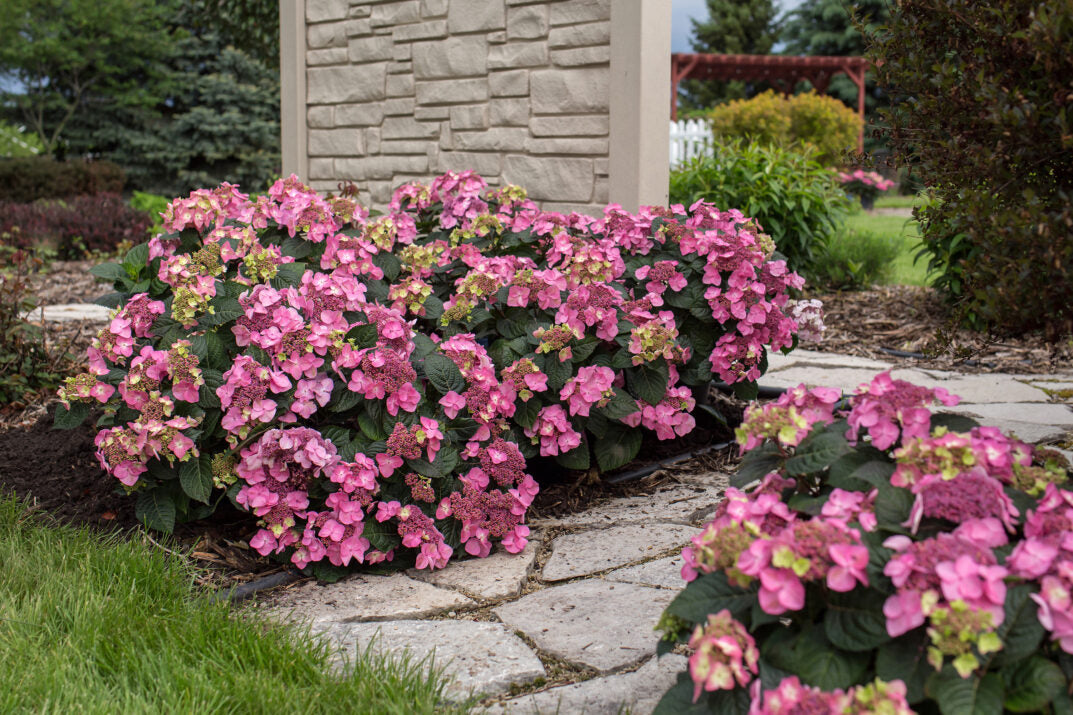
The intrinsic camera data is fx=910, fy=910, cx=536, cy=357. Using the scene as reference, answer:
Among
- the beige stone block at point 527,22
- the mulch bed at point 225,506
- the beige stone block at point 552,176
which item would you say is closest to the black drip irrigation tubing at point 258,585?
the mulch bed at point 225,506

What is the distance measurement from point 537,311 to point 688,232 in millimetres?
545

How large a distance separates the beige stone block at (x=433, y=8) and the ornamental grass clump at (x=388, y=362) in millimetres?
2044

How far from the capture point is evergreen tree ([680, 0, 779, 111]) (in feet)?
92.8

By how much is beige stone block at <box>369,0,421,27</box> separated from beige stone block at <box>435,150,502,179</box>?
0.71 metres

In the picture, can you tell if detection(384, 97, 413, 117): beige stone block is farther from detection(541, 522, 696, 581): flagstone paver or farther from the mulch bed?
detection(541, 522, 696, 581): flagstone paver

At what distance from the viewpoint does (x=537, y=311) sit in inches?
104

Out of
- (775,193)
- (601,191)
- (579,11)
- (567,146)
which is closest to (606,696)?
(601,191)

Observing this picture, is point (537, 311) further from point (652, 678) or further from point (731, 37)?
point (731, 37)

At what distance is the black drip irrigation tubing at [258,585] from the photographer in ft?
6.71

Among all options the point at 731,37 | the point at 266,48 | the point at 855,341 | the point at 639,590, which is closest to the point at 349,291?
the point at 639,590

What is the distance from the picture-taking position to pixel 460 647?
178cm

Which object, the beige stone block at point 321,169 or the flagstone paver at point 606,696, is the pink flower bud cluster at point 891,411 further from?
the beige stone block at point 321,169

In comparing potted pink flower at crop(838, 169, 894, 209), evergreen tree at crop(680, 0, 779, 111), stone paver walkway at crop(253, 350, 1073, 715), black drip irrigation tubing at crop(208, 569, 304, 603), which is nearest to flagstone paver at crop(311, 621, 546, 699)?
stone paver walkway at crop(253, 350, 1073, 715)

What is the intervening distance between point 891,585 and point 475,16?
12.5 ft
